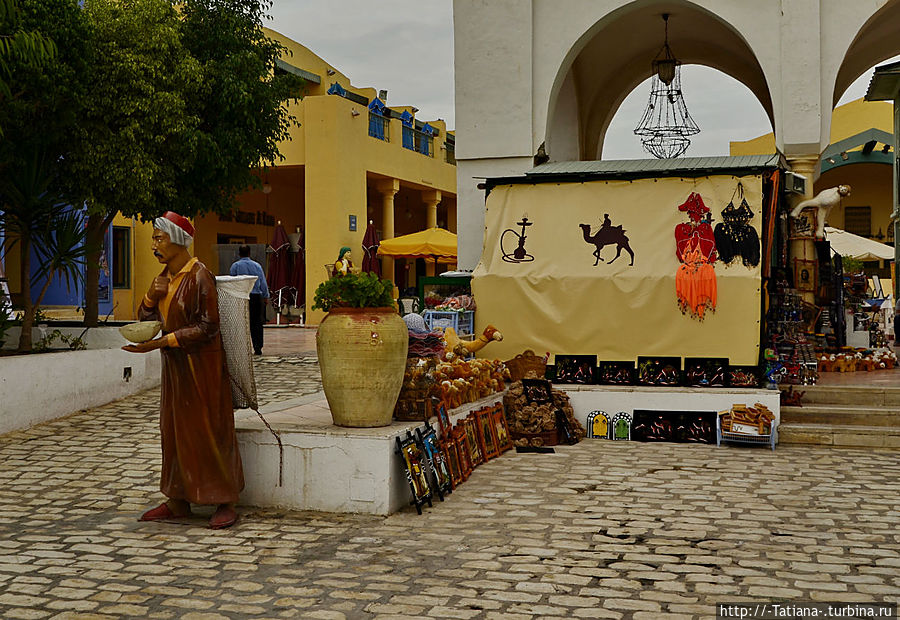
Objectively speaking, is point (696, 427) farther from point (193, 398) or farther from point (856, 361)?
point (193, 398)

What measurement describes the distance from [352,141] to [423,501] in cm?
1764

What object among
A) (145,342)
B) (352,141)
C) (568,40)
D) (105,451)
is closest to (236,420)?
(145,342)

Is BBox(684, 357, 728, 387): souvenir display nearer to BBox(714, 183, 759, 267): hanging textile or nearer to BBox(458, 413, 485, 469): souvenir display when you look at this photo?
BBox(714, 183, 759, 267): hanging textile

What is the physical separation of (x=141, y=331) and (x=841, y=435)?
21.6 ft

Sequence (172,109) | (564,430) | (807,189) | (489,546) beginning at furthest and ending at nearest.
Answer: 1. (807,189)
2. (172,109)
3. (564,430)
4. (489,546)

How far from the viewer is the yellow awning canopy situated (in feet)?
67.2

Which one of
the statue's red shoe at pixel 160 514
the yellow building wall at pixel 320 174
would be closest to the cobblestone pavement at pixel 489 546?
the statue's red shoe at pixel 160 514

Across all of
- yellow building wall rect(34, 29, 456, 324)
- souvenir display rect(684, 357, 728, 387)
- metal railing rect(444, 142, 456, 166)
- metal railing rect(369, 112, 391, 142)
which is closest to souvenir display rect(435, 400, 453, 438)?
souvenir display rect(684, 357, 728, 387)

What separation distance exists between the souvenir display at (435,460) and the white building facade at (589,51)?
599cm

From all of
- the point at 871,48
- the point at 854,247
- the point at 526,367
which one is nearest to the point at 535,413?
the point at 526,367

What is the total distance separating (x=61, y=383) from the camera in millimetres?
9438

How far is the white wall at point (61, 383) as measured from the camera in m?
8.70

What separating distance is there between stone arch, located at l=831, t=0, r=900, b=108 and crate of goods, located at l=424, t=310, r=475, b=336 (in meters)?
6.22

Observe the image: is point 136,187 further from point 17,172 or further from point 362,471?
point 362,471
